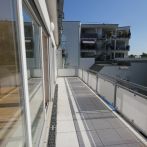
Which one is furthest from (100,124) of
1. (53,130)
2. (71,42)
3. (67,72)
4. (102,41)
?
(102,41)

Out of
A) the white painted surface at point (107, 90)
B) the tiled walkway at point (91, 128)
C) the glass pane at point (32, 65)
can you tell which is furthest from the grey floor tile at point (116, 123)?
the glass pane at point (32, 65)

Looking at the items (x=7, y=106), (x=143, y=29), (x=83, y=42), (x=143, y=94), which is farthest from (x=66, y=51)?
(x=7, y=106)

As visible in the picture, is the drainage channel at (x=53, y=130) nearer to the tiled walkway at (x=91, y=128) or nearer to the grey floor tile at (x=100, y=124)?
the tiled walkway at (x=91, y=128)

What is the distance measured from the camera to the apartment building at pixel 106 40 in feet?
73.4

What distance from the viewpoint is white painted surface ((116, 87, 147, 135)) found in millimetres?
2879

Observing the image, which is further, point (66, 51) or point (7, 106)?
point (66, 51)

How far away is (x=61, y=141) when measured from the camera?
2.67 m

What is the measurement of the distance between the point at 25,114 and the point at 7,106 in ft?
0.56

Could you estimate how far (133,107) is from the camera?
3.22 metres

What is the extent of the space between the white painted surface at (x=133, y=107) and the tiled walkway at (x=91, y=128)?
9.3 inches

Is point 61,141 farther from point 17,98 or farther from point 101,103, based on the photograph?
point 101,103

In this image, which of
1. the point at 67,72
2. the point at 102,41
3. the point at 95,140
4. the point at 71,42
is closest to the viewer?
the point at 95,140

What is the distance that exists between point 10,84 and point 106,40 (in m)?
23.2

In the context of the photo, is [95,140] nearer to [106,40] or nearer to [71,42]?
[71,42]
